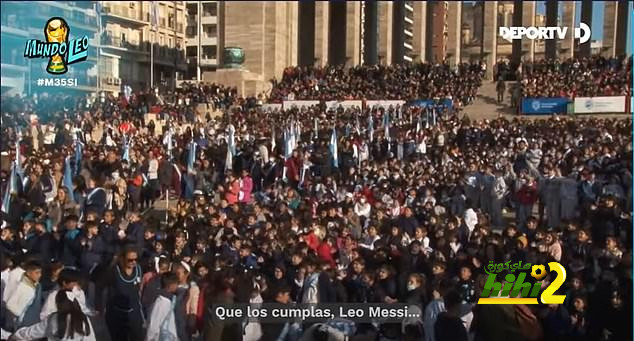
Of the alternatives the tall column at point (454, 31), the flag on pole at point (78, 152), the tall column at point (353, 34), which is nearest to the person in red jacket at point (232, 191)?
the flag on pole at point (78, 152)

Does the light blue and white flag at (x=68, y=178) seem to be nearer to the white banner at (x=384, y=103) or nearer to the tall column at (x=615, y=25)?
the white banner at (x=384, y=103)

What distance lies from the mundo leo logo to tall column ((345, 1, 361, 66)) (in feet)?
13.7

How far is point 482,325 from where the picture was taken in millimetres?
6367

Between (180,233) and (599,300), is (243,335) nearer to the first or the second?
(180,233)

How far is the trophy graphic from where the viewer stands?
A: 24.9 ft

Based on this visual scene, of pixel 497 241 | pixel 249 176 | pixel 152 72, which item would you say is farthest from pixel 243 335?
pixel 249 176

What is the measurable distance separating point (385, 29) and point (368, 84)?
524 cm

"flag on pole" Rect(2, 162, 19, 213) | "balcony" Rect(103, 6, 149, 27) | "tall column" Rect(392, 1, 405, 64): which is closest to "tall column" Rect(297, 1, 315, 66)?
"balcony" Rect(103, 6, 149, 27)

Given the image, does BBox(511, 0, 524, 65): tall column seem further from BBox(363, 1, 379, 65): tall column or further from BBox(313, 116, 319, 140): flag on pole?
BBox(313, 116, 319, 140): flag on pole

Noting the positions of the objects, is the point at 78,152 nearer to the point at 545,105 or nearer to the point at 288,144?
the point at 288,144

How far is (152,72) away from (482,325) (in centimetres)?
499

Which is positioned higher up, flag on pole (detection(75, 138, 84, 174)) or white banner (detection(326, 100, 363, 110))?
white banner (detection(326, 100, 363, 110))

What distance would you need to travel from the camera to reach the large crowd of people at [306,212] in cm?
625

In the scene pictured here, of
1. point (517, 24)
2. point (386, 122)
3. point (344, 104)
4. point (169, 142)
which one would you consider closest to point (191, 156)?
point (169, 142)
